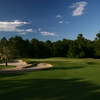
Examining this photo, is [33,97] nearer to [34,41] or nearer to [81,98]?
[81,98]

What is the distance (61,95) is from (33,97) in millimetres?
1429

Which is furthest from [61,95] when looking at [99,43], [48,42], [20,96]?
[48,42]

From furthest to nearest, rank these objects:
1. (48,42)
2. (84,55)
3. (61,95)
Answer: (48,42) < (84,55) < (61,95)

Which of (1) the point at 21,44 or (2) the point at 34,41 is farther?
(2) the point at 34,41

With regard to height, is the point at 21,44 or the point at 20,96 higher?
the point at 21,44

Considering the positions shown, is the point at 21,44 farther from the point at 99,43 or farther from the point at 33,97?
the point at 33,97

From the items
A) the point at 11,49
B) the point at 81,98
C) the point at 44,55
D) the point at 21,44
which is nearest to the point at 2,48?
the point at 11,49

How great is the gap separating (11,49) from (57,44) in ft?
128

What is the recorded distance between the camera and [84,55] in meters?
52.8

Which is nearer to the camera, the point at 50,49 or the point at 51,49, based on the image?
the point at 51,49

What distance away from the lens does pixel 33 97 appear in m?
4.77

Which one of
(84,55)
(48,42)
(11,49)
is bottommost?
(84,55)

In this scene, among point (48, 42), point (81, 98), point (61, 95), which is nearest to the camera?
point (81, 98)

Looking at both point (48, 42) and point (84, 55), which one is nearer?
point (84, 55)
